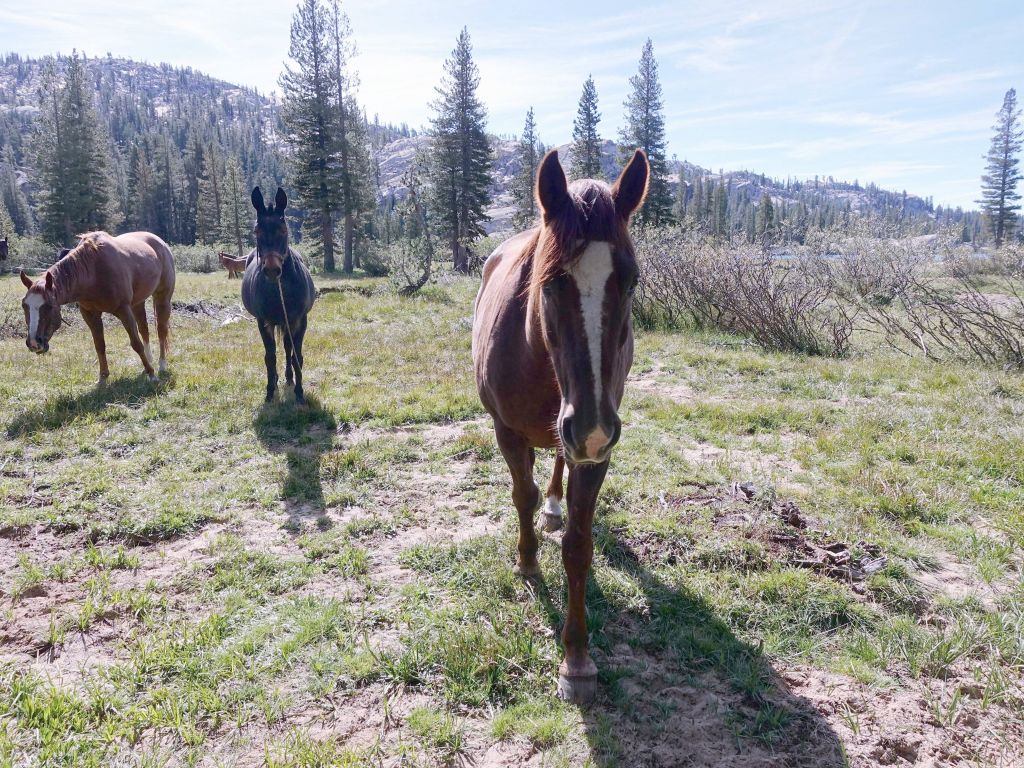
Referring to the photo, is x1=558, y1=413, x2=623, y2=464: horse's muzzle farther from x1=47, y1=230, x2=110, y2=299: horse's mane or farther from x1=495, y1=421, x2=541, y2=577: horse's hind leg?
x1=47, y1=230, x2=110, y2=299: horse's mane

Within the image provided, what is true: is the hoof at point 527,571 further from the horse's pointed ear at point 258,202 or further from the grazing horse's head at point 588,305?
the horse's pointed ear at point 258,202

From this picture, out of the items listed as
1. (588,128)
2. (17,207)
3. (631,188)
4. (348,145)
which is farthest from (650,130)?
(17,207)

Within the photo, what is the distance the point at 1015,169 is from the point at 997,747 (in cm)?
6875

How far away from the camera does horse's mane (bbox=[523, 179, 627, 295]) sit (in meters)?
1.95

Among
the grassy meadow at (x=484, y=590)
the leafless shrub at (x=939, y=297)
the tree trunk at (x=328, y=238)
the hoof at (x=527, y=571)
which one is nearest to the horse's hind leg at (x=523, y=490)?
the hoof at (x=527, y=571)

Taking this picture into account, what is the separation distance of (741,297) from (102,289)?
1048cm

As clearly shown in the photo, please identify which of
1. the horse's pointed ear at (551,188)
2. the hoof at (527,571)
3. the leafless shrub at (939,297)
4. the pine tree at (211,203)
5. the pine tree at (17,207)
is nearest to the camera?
the horse's pointed ear at (551,188)

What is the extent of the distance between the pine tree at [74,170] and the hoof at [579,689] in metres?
50.4

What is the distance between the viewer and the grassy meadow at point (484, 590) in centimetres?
223

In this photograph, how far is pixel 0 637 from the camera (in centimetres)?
281

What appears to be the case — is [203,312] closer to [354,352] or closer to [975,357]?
[354,352]

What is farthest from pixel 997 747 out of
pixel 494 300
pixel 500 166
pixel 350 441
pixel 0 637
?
pixel 500 166

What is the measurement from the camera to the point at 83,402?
6340mm

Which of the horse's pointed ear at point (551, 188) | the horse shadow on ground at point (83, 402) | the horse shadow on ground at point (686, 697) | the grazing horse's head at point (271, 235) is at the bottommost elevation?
the horse shadow on ground at point (686, 697)
